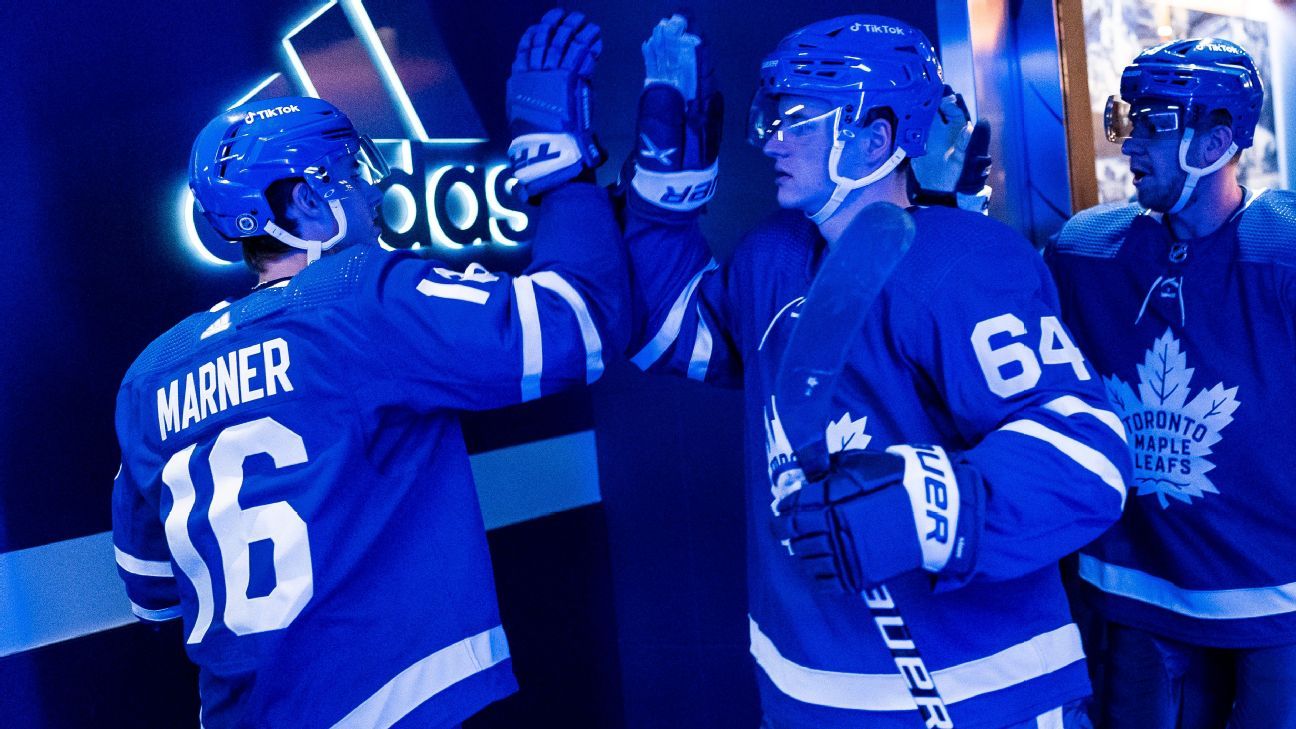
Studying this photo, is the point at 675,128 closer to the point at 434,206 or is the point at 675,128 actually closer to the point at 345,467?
the point at 345,467

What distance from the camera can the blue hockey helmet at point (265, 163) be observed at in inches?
76.9

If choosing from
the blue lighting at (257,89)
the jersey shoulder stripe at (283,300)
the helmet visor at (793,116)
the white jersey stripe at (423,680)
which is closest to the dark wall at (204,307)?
the blue lighting at (257,89)

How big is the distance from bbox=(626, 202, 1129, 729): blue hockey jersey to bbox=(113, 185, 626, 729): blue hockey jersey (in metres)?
0.40

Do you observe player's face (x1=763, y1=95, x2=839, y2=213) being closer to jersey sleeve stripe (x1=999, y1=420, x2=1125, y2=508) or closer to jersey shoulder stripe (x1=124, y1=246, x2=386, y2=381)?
jersey sleeve stripe (x1=999, y1=420, x2=1125, y2=508)

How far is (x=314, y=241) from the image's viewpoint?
6.59 ft

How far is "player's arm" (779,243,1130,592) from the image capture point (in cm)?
146

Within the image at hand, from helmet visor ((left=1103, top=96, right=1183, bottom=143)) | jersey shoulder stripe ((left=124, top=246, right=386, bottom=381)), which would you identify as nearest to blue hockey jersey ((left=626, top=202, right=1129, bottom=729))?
jersey shoulder stripe ((left=124, top=246, right=386, bottom=381))

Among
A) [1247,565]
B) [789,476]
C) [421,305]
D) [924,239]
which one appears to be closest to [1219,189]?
[1247,565]

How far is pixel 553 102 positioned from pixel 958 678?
44.4 inches

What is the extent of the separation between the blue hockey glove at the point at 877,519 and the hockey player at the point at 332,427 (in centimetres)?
56

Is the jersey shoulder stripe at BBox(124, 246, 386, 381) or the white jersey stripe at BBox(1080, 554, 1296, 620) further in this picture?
the white jersey stripe at BBox(1080, 554, 1296, 620)

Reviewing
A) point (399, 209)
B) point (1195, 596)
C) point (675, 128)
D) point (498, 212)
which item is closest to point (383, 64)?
point (399, 209)

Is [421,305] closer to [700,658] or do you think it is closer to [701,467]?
[701,467]

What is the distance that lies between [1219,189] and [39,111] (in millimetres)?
2215
